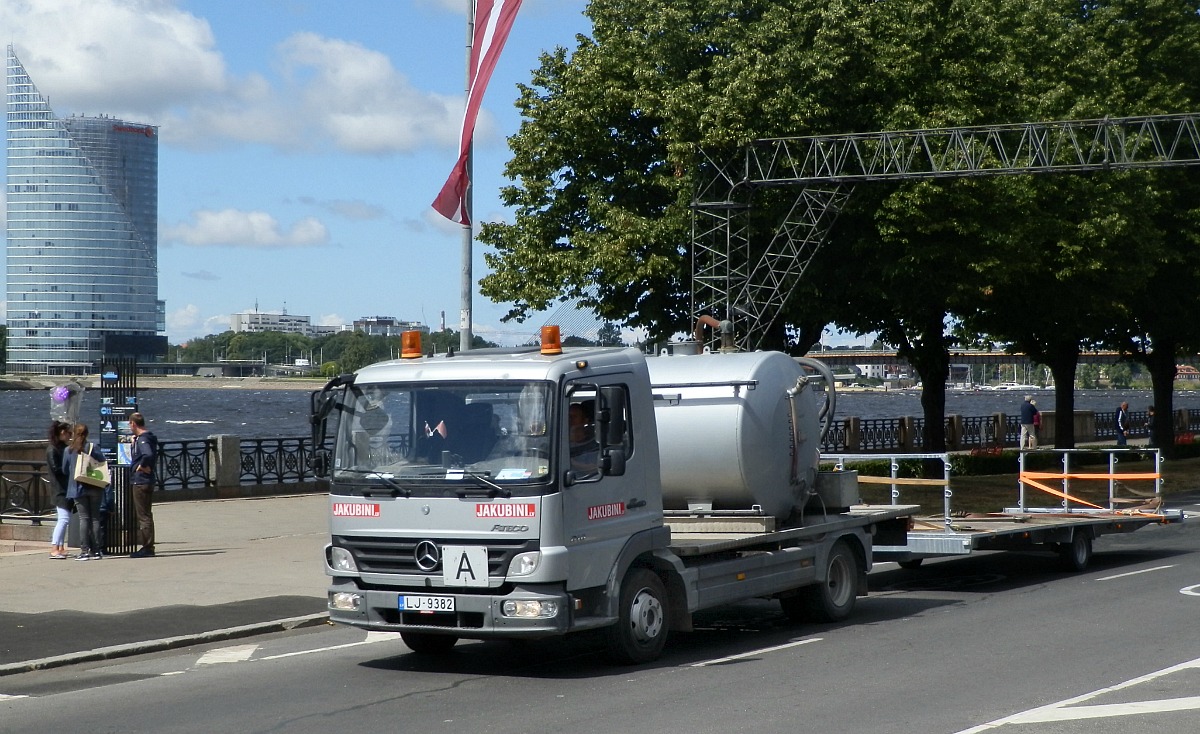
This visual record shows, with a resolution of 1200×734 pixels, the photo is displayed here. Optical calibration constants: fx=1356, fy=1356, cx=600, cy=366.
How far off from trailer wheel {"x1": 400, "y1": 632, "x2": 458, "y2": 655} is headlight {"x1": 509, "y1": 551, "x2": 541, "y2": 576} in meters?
1.84

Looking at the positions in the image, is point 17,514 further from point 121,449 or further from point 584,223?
point 584,223

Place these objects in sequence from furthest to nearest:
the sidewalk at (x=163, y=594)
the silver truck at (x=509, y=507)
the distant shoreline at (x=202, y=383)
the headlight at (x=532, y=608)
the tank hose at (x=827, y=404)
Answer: the distant shoreline at (x=202, y=383) → the tank hose at (x=827, y=404) → the sidewalk at (x=163, y=594) → the silver truck at (x=509, y=507) → the headlight at (x=532, y=608)

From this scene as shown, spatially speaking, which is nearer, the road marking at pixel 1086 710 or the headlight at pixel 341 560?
the road marking at pixel 1086 710

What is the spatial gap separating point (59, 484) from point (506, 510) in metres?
10.8

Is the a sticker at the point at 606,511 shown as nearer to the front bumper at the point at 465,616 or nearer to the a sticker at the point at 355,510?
the front bumper at the point at 465,616

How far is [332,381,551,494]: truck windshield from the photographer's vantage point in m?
10.4

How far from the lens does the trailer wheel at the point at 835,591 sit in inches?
530

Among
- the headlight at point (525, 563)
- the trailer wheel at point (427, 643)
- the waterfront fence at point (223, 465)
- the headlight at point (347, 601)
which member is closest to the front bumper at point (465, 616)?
the headlight at point (347, 601)

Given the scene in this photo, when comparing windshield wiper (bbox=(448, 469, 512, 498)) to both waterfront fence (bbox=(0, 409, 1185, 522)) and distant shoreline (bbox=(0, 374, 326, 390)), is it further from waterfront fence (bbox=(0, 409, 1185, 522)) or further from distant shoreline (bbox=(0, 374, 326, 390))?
distant shoreline (bbox=(0, 374, 326, 390))

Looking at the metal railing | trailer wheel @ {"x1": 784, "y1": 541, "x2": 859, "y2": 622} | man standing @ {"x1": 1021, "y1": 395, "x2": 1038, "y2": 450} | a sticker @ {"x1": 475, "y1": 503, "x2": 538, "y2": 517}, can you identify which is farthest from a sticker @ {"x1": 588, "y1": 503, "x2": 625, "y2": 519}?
man standing @ {"x1": 1021, "y1": 395, "x2": 1038, "y2": 450}

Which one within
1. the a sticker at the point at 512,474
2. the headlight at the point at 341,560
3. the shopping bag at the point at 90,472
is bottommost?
the headlight at the point at 341,560

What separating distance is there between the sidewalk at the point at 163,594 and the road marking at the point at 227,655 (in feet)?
1.46

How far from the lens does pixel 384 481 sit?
10586mm

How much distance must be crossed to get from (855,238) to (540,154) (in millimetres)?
6896
